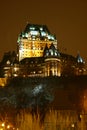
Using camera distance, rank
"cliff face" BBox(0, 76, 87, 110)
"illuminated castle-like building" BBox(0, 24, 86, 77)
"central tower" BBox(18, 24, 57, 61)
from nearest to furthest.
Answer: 1. "cliff face" BBox(0, 76, 87, 110)
2. "illuminated castle-like building" BBox(0, 24, 86, 77)
3. "central tower" BBox(18, 24, 57, 61)

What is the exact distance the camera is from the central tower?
132m

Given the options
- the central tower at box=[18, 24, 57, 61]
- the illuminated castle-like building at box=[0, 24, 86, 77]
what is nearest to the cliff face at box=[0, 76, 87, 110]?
the illuminated castle-like building at box=[0, 24, 86, 77]

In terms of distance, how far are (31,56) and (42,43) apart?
607 centimetres

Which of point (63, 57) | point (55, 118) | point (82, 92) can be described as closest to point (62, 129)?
point (55, 118)

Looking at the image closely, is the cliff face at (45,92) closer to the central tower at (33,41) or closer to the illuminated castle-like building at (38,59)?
the illuminated castle-like building at (38,59)

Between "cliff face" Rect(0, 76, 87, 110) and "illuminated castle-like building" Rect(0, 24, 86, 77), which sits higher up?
"illuminated castle-like building" Rect(0, 24, 86, 77)

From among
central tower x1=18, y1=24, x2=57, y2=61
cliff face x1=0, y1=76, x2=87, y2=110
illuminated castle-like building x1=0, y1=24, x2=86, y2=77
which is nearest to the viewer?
cliff face x1=0, y1=76, x2=87, y2=110

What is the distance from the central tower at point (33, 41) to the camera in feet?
434

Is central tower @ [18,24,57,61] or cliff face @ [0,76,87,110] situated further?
central tower @ [18,24,57,61]

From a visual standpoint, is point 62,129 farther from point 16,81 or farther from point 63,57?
point 63,57

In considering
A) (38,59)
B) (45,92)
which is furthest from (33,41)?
(45,92)

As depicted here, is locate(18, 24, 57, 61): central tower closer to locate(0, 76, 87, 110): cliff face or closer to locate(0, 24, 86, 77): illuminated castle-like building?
locate(0, 24, 86, 77): illuminated castle-like building

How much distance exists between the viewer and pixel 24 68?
379 feet

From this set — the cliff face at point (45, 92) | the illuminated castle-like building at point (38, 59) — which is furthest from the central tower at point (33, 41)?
the cliff face at point (45, 92)
